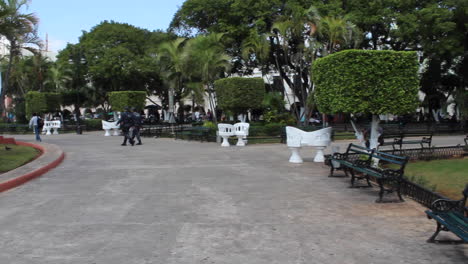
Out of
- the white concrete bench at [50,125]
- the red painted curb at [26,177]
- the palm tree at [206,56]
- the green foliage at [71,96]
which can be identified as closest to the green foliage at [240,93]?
the palm tree at [206,56]

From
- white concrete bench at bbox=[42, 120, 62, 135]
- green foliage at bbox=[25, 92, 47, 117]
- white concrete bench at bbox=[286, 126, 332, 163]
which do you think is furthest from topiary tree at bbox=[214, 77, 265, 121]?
green foliage at bbox=[25, 92, 47, 117]

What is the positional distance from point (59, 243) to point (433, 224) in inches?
175

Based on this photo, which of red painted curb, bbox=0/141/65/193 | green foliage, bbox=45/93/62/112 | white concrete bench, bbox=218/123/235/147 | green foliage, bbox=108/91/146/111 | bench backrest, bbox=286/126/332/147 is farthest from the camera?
green foliage, bbox=45/93/62/112

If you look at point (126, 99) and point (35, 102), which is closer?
point (126, 99)

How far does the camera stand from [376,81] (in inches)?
403

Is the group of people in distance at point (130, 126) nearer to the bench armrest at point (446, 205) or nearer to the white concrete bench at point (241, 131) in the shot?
the white concrete bench at point (241, 131)

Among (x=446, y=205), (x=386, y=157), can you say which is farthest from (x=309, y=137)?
(x=446, y=205)

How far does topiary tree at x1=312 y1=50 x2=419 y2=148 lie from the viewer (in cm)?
1018

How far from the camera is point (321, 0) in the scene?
27172mm

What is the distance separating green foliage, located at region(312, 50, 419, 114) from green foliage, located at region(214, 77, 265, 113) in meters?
10.4

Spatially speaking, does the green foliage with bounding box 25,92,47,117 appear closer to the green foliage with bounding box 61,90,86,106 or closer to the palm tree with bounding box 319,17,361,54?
the green foliage with bounding box 61,90,86,106

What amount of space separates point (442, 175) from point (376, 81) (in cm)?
248

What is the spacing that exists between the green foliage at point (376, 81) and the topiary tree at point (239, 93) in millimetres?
10388

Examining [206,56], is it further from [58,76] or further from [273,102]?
[58,76]
